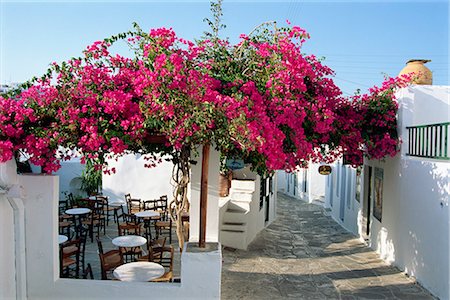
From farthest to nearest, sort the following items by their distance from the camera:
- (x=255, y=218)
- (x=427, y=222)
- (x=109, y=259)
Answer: (x=255, y=218) < (x=427, y=222) < (x=109, y=259)

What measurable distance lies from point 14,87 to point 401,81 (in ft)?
27.3

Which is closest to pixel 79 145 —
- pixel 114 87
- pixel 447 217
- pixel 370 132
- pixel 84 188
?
pixel 114 87

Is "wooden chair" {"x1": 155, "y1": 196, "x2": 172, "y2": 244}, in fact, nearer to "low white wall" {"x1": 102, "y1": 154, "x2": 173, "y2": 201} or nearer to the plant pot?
"low white wall" {"x1": 102, "y1": 154, "x2": 173, "y2": 201}

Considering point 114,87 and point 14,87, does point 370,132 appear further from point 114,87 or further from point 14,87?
point 14,87

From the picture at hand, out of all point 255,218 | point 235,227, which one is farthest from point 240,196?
point 255,218

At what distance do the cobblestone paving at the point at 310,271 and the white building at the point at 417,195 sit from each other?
0.44 metres

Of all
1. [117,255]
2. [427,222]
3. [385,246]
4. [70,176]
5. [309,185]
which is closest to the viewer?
[117,255]

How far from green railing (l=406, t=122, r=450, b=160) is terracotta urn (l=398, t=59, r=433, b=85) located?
1.95m

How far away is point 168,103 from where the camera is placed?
15.4 feet

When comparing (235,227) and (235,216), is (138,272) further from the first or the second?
(235,216)

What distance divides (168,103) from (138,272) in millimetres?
2918

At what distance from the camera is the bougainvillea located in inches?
187

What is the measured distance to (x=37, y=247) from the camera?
5379mm

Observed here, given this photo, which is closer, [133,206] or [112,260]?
[112,260]
